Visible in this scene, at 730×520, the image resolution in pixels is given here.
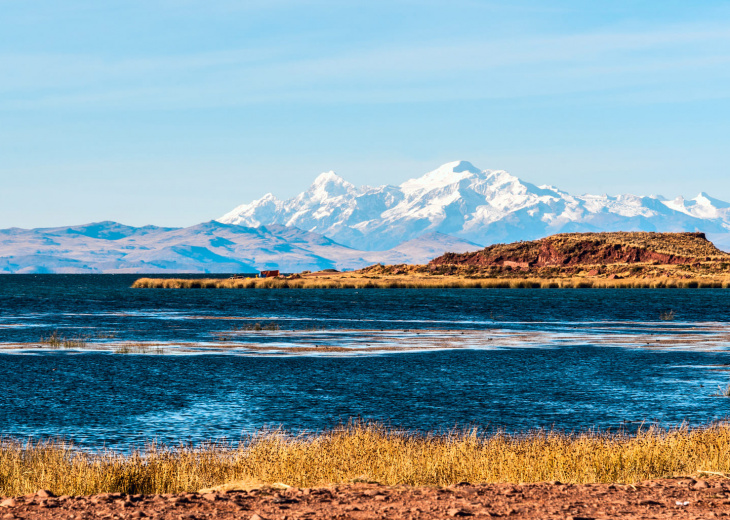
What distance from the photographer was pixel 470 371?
133ft

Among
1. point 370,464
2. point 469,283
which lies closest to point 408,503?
point 370,464

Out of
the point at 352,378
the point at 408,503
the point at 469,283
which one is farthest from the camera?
the point at 469,283

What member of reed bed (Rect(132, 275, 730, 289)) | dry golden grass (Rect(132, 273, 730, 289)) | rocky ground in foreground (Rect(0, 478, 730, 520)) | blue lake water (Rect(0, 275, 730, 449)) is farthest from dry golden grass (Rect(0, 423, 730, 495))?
reed bed (Rect(132, 275, 730, 289))

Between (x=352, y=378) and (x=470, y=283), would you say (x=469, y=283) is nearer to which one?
(x=470, y=283)

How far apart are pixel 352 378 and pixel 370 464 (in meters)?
18.9

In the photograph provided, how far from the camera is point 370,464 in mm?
18781

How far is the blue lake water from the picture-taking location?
89.8ft

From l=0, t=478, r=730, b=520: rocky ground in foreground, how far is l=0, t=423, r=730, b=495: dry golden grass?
1.37m

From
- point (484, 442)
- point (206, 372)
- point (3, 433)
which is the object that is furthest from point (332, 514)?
point (206, 372)

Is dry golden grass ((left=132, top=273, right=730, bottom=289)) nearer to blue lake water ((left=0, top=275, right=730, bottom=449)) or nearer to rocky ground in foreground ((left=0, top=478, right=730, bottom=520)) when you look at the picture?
blue lake water ((left=0, top=275, right=730, bottom=449))

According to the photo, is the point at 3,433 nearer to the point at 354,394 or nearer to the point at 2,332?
the point at 354,394

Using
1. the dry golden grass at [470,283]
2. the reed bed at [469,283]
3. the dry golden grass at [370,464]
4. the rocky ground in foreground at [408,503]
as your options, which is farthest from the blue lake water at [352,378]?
the reed bed at [469,283]

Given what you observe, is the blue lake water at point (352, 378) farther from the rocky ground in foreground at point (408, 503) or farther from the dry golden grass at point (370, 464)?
the rocky ground in foreground at point (408, 503)

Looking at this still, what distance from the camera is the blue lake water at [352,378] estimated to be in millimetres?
27359
